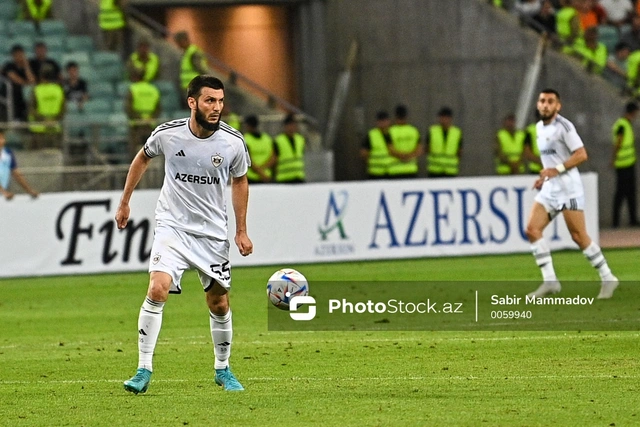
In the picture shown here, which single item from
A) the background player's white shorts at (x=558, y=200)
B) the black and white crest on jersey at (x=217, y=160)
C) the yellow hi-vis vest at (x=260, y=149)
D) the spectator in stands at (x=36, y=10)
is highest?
the spectator in stands at (x=36, y=10)

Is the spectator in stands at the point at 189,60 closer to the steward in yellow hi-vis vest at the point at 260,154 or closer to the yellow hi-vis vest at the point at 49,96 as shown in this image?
the yellow hi-vis vest at the point at 49,96

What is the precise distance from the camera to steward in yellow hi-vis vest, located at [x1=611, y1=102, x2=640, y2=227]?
1024 inches

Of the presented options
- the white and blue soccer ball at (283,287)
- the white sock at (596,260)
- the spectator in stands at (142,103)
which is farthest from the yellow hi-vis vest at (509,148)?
the white and blue soccer ball at (283,287)

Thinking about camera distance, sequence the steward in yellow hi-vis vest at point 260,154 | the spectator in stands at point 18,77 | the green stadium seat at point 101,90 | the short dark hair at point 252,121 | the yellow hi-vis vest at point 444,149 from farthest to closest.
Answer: the green stadium seat at point 101,90 → the yellow hi-vis vest at point 444,149 → the spectator in stands at point 18,77 → the steward in yellow hi-vis vest at point 260,154 → the short dark hair at point 252,121

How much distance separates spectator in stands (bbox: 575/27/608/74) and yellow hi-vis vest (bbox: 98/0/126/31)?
8.78m

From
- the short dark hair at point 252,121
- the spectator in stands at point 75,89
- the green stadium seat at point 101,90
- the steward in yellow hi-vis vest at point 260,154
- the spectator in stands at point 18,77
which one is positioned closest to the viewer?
the short dark hair at point 252,121

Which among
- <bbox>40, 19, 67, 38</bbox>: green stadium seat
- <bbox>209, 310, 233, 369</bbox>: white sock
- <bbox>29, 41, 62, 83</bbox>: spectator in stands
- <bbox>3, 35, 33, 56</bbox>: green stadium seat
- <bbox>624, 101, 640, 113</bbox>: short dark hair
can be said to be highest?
<bbox>40, 19, 67, 38</bbox>: green stadium seat

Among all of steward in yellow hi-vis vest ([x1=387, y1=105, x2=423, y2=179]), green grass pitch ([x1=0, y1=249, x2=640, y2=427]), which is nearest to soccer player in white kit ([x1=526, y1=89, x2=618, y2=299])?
green grass pitch ([x1=0, y1=249, x2=640, y2=427])

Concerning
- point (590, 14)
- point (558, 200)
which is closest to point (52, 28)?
point (590, 14)

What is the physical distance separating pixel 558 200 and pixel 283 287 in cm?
548

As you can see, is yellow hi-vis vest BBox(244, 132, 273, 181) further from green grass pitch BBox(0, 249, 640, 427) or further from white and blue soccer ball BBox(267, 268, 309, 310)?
white and blue soccer ball BBox(267, 268, 309, 310)

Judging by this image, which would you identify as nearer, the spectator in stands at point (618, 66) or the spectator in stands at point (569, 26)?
the spectator in stands at point (618, 66)

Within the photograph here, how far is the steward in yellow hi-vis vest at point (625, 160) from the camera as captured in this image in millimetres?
26016

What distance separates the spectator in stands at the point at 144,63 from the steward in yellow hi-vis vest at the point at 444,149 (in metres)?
5.16
